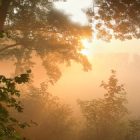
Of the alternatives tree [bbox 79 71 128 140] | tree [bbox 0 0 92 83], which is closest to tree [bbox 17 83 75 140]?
tree [bbox 79 71 128 140]

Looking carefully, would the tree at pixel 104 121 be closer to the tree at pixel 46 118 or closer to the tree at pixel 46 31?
the tree at pixel 46 118

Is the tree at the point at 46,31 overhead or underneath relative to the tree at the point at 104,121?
overhead

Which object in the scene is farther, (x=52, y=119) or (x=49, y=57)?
(x=49, y=57)

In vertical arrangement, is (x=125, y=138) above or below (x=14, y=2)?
below

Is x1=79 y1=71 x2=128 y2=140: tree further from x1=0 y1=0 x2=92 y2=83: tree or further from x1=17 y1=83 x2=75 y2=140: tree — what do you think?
x1=0 y1=0 x2=92 y2=83: tree

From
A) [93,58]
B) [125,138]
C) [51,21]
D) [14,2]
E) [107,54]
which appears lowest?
[125,138]

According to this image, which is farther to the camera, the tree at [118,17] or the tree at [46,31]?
the tree at [46,31]

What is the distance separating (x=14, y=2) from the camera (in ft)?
63.0

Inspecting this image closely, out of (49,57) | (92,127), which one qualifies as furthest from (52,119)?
(49,57)

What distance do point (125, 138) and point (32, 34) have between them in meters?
9.62

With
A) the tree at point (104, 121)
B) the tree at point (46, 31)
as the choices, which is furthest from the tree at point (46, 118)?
the tree at point (46, 31)

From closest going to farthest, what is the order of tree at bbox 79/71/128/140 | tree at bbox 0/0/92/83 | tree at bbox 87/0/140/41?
1. tree at bbox 87/0/140/41
2. tree at bbox 79/71/128/140
3. tree at bbox 0/0/92/83

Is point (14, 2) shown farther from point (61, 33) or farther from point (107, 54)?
point (107, 54)

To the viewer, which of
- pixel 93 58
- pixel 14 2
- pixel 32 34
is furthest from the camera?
pixel 93 58
